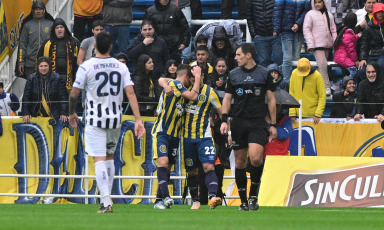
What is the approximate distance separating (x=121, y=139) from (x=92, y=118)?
19.8 feet

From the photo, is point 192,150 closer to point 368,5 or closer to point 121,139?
point 121,139

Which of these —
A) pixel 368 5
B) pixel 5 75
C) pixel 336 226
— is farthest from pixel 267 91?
pixel 5 75

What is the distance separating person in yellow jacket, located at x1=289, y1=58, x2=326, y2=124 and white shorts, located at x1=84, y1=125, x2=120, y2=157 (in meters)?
6.09

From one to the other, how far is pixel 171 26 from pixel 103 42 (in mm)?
8525

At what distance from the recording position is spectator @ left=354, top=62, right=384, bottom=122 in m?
17.9

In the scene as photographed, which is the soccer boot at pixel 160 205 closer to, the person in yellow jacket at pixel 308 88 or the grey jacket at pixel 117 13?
the person in yellow jacket at pixel 308 88

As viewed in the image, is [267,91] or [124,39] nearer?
[267,91]

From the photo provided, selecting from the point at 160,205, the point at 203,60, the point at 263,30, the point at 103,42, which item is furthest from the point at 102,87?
the point at 263,30

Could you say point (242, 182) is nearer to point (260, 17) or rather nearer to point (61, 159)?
point (61, 159)

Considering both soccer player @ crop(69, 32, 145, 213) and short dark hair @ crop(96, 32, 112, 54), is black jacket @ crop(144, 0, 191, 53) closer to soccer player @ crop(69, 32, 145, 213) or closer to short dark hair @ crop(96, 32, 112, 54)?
soccer player @ crop(69, 32, 145, 213)

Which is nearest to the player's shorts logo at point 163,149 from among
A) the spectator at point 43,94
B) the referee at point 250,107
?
the referee at point 250,107

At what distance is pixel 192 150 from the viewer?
15250mm

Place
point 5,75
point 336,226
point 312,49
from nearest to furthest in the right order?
point 336,226, point 312,49, point 5,75

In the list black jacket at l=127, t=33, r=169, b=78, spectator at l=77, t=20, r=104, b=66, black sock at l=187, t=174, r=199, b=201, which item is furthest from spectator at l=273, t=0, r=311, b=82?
black sock at l=187, t=174, r=199, b=201
